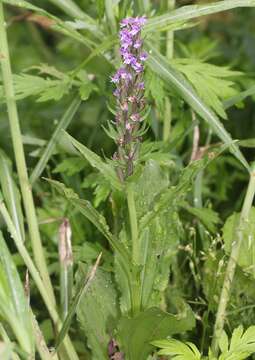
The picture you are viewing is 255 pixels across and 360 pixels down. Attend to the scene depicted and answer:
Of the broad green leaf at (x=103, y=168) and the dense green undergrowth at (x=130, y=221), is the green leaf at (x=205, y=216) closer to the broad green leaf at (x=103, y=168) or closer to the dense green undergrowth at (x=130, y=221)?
the dense green undergrowth at (x=130, y=221)

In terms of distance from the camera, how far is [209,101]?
4.90 ft

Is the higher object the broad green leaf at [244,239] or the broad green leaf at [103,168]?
the broad green leaf at [103,168]

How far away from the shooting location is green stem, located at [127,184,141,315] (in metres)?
1.16

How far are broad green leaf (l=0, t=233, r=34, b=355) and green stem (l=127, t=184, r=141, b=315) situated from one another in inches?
7.4

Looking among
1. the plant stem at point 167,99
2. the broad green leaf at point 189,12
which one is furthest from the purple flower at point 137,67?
the plant stem at point 167,99

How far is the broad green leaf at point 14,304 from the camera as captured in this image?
3.59 ft

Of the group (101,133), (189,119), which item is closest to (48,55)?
(101,133)

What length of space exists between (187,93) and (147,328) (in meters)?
0.46

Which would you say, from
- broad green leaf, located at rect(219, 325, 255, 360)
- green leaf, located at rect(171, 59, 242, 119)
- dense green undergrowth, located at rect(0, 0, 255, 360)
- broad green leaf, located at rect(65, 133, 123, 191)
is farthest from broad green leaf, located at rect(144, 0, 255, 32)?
broad green leaf, located at rect(219, 325, 255, 360)

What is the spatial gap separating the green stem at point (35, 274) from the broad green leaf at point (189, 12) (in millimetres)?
435

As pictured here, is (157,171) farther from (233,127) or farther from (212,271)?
(233,127)

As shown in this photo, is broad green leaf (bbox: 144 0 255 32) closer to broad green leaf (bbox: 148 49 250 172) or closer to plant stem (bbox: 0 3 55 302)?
broad green leaf (bbox: 148 49 250 172)

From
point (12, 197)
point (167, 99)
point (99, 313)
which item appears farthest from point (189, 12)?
point (99, 313)

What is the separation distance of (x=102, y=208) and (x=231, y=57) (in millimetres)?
1275
